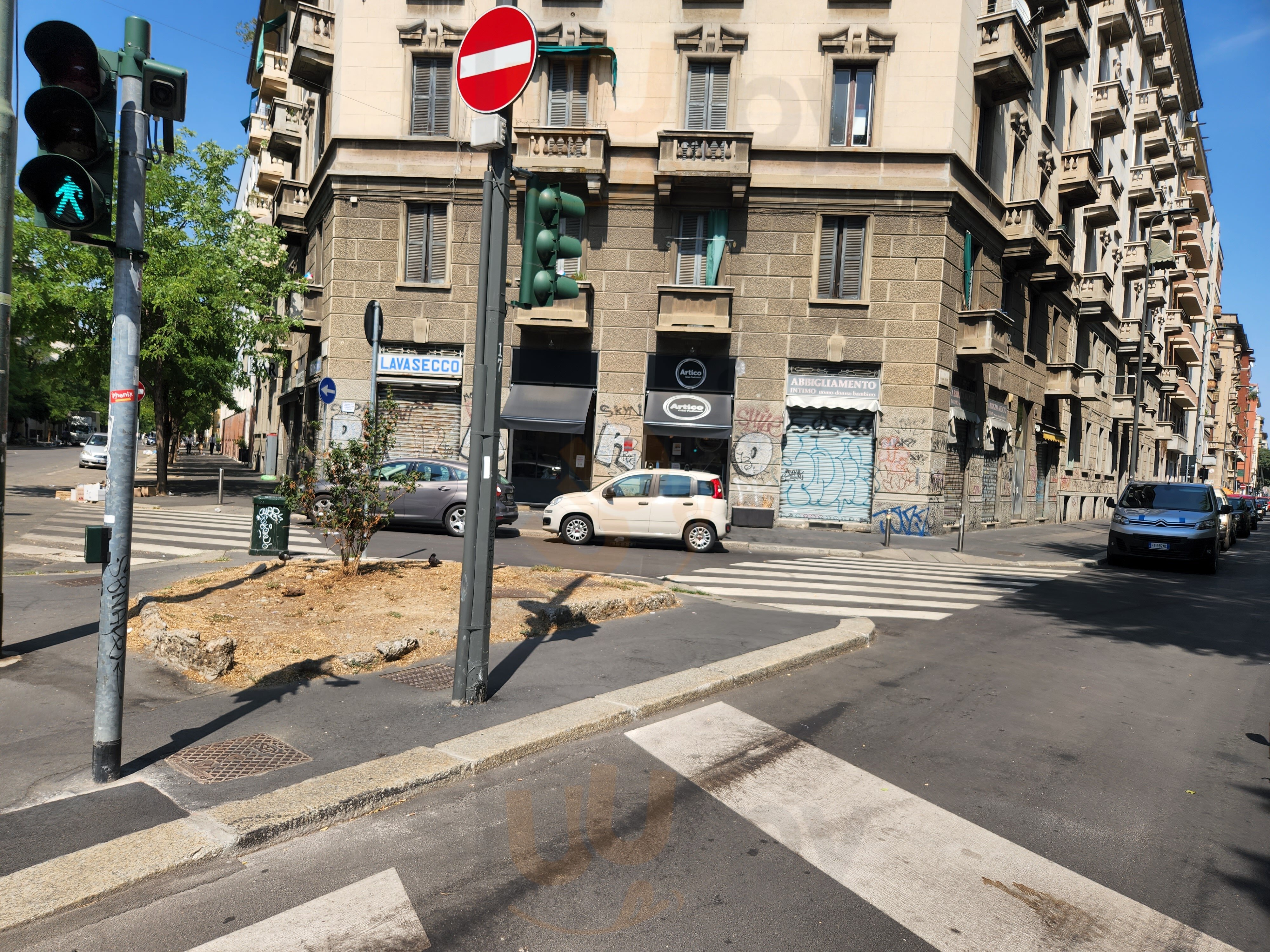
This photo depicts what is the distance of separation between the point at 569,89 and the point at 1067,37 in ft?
52.3

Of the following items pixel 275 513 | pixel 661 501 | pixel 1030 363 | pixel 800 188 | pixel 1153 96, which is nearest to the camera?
pixel 275 513

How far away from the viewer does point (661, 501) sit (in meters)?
16.2

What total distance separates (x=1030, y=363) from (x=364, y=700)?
91.8 ft

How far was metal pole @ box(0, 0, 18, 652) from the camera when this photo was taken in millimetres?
5367

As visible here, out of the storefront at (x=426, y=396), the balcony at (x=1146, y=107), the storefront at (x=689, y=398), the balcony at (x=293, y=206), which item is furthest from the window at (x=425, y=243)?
the balcony at (x=1146, y=107)

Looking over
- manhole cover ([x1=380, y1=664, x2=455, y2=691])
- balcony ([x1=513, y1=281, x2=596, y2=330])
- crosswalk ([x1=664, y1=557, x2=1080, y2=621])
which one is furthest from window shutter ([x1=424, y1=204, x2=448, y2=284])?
manhole cover ([x1=380, y1=664, x2=455, y2=691])

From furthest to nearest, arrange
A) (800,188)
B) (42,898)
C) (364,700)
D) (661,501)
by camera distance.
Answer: (800,188)
(661,501)
(364,700)
(42,898)

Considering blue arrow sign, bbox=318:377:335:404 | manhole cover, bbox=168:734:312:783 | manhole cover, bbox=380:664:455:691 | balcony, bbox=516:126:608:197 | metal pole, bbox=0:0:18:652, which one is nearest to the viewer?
manhole cover, bbox=168:734:312:783

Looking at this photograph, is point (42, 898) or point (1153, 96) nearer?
point (42, 898)

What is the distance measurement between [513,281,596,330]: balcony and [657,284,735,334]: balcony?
178 centimetres

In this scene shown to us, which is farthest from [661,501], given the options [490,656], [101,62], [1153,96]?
[1153,96]

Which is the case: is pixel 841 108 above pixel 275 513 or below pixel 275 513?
above

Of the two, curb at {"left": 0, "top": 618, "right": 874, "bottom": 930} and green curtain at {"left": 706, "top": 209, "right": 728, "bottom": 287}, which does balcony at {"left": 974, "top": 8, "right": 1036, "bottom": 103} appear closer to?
green curtain at {"left": 706, "top": 209, "right": 728, "bottom": 287}

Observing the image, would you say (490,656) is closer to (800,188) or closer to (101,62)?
(101,62)
